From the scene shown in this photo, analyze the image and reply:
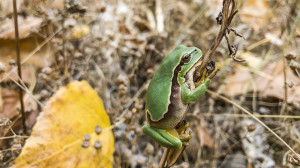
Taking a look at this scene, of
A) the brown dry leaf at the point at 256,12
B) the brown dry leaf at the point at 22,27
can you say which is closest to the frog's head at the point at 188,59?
the brown dry leaf at the point at 22,27

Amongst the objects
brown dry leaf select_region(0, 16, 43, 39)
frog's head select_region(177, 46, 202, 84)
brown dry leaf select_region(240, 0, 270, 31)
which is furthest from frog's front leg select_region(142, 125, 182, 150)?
brown dry leaf select_region(240, 0, 270, 31)

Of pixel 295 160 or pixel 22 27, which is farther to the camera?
pixel 22 27

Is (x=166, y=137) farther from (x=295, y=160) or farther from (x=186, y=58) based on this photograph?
(x=295, y=160)

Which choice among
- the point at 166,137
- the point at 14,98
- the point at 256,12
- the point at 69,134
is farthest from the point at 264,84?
the point at 14,98

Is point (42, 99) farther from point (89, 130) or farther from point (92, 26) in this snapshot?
point (92, 26)

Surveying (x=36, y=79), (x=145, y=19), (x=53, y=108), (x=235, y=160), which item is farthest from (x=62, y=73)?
(x=235, y=160)

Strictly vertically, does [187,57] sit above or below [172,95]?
above

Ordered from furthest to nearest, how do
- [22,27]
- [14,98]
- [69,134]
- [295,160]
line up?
[22,27], [14,98], [69,134], [295,160]

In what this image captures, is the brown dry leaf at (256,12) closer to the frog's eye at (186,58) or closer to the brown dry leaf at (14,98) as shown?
the frog's eye at (186,58)
